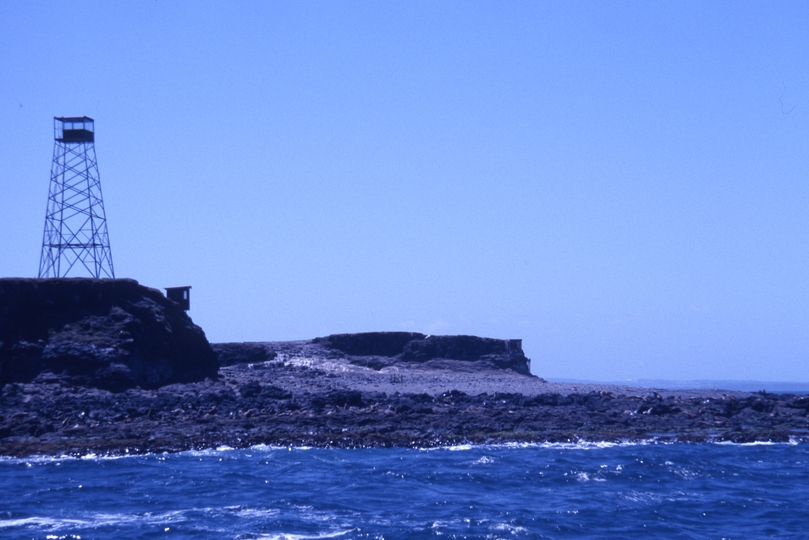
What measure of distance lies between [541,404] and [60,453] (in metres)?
16.8

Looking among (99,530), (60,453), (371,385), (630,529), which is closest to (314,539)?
(99,530)

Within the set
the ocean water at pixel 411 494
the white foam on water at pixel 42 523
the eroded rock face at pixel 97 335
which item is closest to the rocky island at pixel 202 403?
the eroded rock face at pixel 97 335

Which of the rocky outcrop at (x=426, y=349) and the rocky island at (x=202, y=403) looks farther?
the rocky outcrop at (x=426, y=349)

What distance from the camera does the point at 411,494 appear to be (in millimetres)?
18047

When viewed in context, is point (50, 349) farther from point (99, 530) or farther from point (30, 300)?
point (99, 530)

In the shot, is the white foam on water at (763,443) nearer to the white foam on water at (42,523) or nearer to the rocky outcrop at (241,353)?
the white foam on water at (42,523)

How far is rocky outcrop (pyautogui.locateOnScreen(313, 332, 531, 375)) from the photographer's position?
48.4 m

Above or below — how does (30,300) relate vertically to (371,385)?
above

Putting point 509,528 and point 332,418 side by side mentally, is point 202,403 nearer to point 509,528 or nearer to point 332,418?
point 332,418

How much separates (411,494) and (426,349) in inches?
1211

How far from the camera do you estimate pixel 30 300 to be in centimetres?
3122

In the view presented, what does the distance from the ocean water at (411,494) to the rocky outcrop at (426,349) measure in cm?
→ 2512

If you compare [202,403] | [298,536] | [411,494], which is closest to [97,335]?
[202,403]

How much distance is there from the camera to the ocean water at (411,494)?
611 inches
